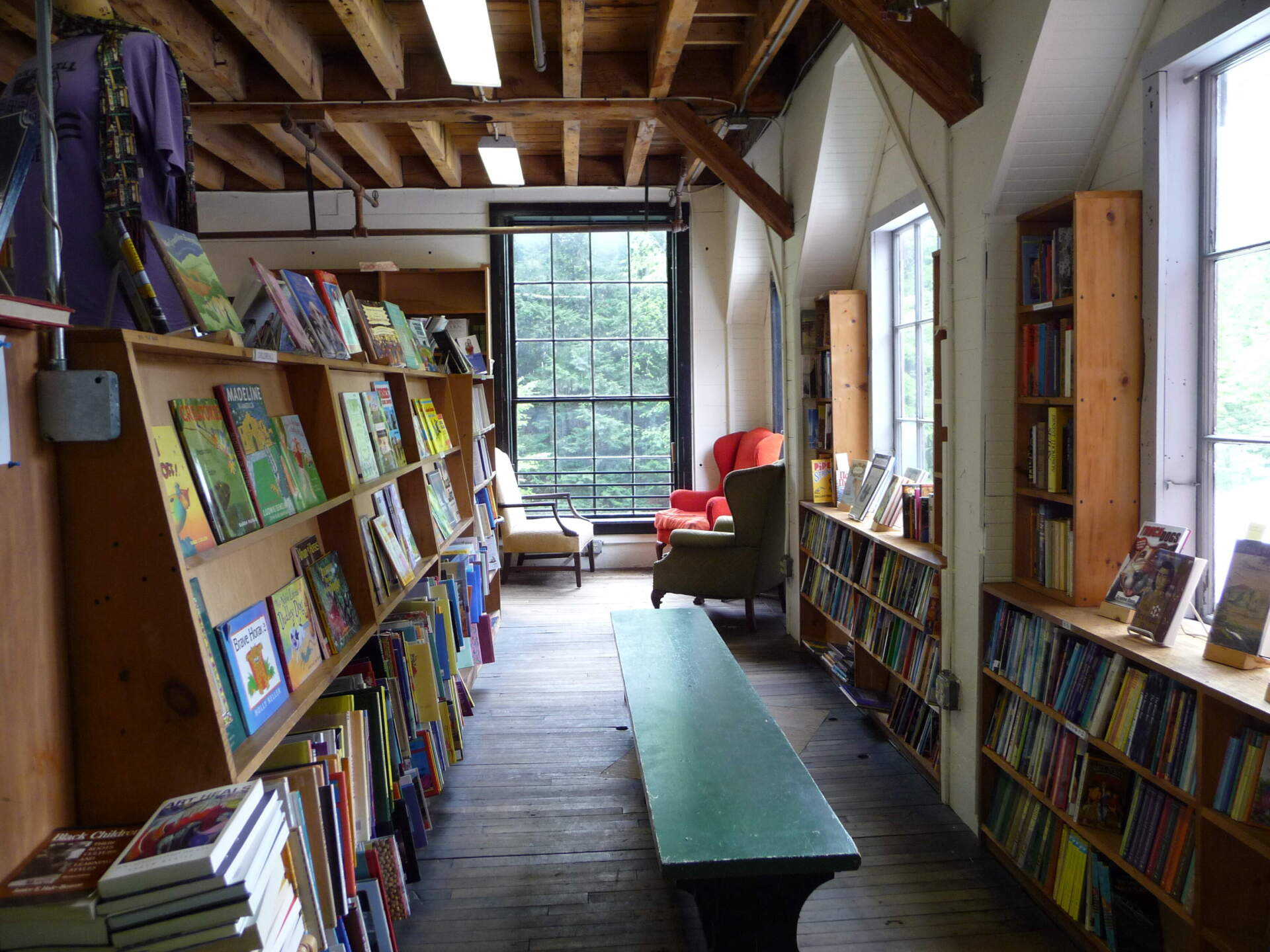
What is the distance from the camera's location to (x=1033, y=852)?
2641mm

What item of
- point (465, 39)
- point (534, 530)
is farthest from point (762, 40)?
point (534, 530)

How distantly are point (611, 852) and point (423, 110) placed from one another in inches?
154

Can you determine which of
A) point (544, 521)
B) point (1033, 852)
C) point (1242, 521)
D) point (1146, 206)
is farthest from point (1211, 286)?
point (544, 521)

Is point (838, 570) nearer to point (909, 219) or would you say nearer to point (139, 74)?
point (909, 219)

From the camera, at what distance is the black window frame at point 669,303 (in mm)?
7516

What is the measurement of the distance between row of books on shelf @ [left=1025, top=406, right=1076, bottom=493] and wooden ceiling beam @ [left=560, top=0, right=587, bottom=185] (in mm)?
2502

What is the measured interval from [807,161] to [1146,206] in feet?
8.21

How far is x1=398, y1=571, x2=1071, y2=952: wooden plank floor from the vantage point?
2531 mm

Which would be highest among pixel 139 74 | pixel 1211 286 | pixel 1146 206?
pixel 139 74

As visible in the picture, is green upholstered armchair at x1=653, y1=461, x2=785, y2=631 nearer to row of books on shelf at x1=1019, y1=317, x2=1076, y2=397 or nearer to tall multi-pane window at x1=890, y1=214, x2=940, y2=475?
tall multi-pane window at x1=890, y1=214, x2=940, y2=475

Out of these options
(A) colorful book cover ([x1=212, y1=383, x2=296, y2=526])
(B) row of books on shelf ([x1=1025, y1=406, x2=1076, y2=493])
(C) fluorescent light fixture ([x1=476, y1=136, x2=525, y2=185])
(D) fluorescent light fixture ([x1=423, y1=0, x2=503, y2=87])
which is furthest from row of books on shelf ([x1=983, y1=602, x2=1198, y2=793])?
(C) fluorescent light fixture ([x1=476, y1=136, x2=525, y2=185])

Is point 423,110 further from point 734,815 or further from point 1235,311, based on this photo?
point 734,815

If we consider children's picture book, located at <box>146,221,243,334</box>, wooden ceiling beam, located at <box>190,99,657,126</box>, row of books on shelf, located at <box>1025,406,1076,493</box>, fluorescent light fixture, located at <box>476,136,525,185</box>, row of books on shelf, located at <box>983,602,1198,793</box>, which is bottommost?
row of books on shelf, located at <box>983,602,1198,793</box>

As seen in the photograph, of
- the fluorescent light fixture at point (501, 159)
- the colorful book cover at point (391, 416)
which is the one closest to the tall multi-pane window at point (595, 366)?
the fluorescent light fixture at point (501, 159)
